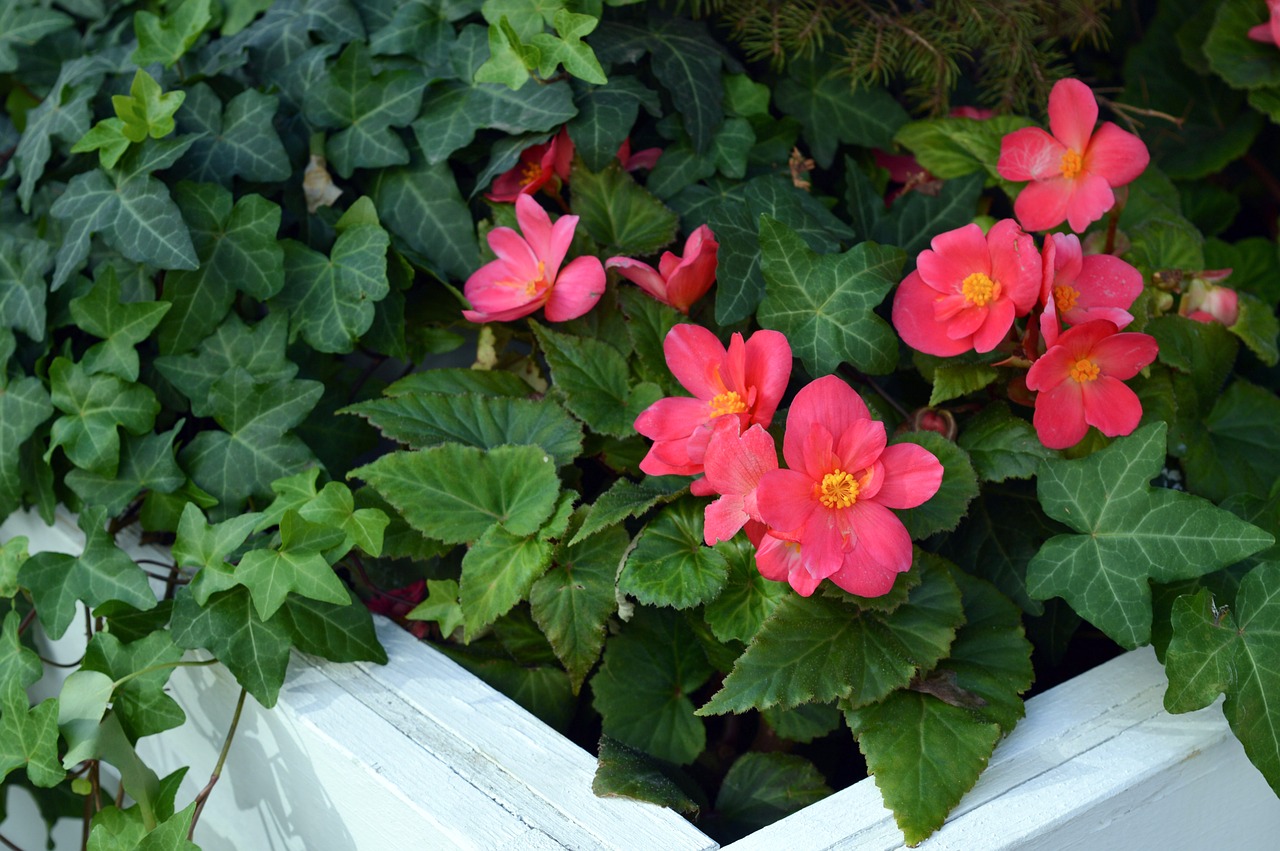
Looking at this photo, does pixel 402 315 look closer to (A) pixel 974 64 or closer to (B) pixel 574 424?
(B) pixel 574 424

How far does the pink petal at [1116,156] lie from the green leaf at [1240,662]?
1.14ft

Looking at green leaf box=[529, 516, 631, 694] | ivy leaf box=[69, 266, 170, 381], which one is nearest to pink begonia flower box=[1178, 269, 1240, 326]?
green leaf box=[529, 516, 631, 694]

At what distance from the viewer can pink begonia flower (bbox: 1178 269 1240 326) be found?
104 cm

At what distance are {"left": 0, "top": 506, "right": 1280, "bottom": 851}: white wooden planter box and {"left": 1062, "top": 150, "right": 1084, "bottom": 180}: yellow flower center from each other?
0.41 meters

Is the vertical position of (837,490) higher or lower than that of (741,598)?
higher

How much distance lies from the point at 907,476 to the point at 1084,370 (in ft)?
0.67

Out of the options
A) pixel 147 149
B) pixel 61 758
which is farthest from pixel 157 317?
pixel 61 758

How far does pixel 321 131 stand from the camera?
117 centimetres

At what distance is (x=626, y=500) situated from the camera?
2.88ft

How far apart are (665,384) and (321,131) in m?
0.48

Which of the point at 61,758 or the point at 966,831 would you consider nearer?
the point at 966,831

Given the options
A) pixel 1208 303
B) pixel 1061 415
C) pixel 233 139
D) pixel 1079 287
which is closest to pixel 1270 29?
pixel 1208 303

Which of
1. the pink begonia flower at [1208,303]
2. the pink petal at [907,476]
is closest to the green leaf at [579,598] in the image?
the pink petal at [907,476]

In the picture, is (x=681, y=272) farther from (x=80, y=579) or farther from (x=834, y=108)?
(x=80, y=579)
